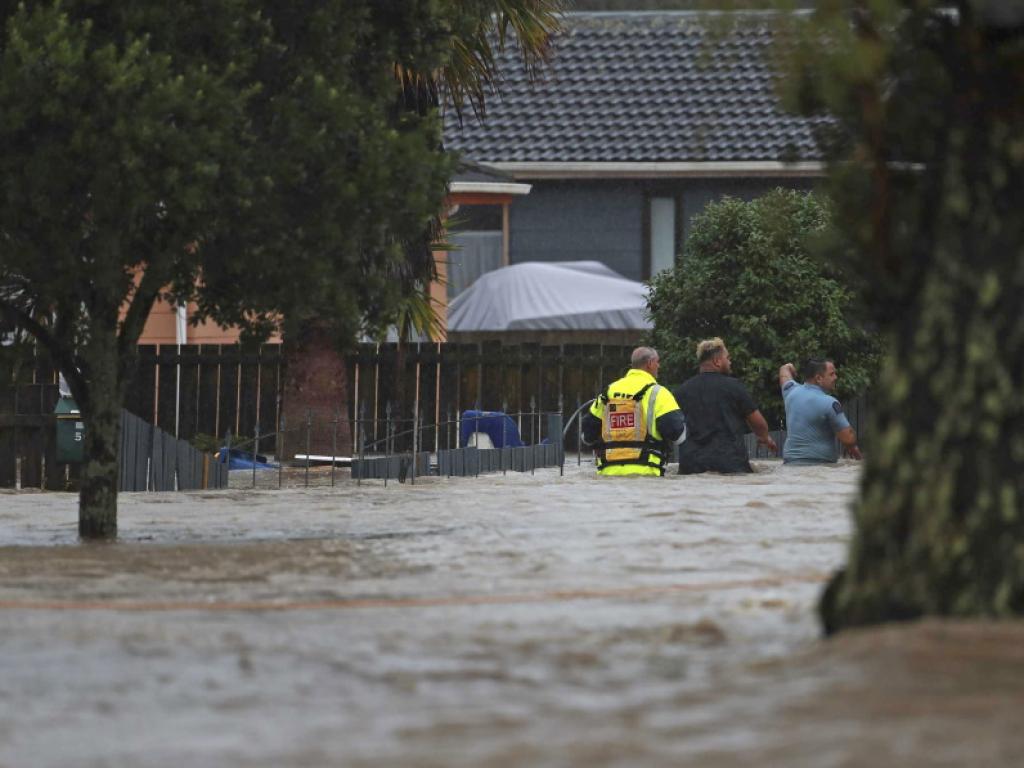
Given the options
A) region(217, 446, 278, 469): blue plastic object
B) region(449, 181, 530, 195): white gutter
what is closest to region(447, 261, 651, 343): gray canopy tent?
region(449, 181, 530, 195): white gutter

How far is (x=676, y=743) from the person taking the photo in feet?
17.5

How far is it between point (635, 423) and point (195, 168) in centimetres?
745

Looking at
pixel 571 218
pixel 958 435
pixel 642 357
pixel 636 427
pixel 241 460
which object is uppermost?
pixel 571 218

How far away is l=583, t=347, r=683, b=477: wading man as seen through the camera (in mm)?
18281

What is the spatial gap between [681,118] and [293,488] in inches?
669

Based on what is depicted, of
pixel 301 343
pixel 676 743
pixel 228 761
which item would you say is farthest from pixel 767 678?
pixel 301 343

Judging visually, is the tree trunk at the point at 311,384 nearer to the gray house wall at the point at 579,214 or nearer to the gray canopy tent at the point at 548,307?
the gray canopy tent at the point at 548,307

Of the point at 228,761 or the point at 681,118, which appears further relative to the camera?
the point at 681,118

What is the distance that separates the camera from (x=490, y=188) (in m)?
31.1

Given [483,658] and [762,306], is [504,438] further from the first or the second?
[483,658]

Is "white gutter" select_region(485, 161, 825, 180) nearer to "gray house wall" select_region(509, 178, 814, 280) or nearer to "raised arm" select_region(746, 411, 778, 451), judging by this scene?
"gray house wall" select_region(509, 178, 814, 280)

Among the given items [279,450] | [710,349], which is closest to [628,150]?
[710,349]

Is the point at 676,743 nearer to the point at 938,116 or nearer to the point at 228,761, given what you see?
the point at 228,761

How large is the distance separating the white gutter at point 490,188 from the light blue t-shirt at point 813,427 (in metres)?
11.7
